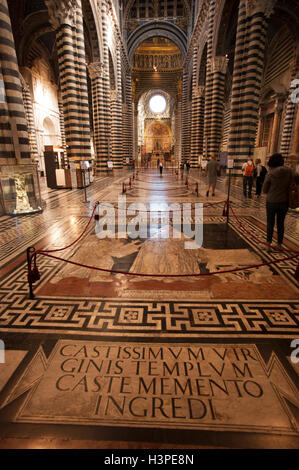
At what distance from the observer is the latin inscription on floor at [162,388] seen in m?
1.79

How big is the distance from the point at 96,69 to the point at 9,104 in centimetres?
1254

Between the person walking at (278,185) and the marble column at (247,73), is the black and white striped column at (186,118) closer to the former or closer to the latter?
the marble column at (247,73)

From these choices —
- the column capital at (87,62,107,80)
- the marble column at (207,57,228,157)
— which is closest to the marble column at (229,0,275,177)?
the marble column at (207,57,228,157)

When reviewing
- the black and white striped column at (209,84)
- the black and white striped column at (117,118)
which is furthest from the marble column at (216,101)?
the black and white striped column at (117,118)

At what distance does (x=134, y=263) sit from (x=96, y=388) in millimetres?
2381

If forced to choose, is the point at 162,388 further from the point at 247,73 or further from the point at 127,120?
the point at 127,120

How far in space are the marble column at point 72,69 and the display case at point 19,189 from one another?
589 cm

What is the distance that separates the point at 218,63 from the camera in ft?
56.7

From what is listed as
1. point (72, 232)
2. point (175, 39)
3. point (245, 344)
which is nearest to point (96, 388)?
point (245, 344)

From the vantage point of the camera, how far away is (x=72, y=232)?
19.6 feet

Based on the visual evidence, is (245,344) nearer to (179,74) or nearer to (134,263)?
(134,263)

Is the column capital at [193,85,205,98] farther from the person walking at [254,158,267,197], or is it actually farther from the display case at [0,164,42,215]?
the display case at [0,164,42,215]

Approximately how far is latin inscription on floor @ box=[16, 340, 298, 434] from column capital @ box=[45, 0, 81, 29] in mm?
14603

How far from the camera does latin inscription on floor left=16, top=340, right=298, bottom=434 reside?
1.79 metres
